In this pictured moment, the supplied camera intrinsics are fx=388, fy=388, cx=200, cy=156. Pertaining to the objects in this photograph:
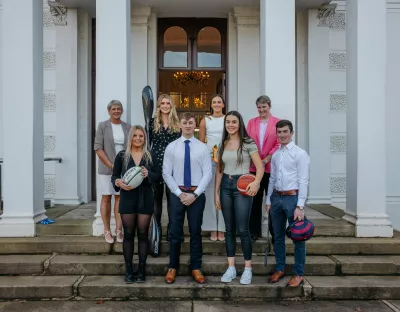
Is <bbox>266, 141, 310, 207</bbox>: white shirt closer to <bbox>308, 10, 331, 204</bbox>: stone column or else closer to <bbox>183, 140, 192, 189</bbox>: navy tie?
<bbox>183, 140, 192, 189</bbox>: navy tie

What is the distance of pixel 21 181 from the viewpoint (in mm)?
5754

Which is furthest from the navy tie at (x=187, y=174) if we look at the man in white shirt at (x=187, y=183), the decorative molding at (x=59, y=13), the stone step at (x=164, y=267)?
the decorative molding at (x=59, y=13)

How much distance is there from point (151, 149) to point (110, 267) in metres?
1.58

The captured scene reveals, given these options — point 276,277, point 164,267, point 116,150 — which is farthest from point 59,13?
point 276,277

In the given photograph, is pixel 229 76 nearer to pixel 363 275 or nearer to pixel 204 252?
pixel 204 252

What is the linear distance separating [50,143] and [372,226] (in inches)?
246

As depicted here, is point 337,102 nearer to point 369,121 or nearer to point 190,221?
point 369,121

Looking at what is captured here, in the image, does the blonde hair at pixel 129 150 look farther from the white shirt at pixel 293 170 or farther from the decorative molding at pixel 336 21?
the decorative molding at pixel 336 21

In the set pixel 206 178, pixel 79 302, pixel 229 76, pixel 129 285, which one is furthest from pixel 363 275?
pixel 229 76

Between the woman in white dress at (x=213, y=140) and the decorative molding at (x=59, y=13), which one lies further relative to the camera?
the decorative molding at (x=59, y=13)

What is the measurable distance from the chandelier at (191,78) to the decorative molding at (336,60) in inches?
156

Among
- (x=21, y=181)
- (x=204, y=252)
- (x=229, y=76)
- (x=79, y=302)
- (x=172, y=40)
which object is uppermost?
(x=172, y=40)

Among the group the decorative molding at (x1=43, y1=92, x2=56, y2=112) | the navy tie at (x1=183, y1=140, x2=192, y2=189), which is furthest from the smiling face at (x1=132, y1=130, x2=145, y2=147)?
the decorative molding at (x1=43, y1=92, x2=56, y2=112)

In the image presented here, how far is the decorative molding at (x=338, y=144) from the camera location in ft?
26.5
